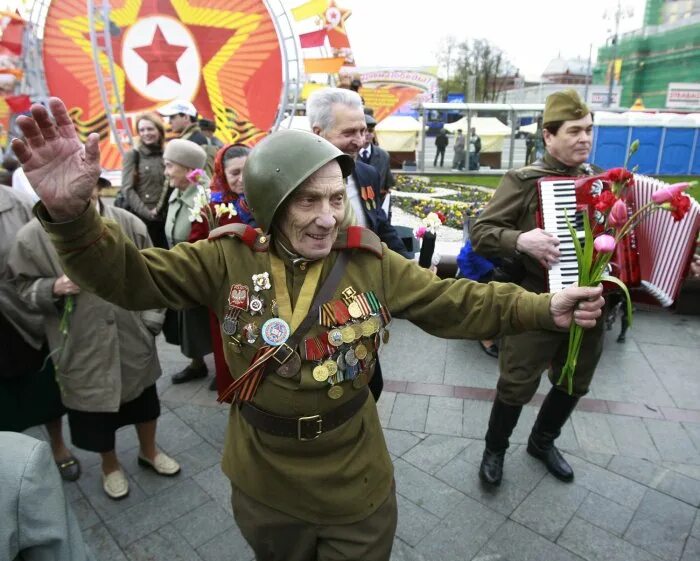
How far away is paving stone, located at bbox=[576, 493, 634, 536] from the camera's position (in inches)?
104

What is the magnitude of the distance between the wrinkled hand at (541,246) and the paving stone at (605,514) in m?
1.40

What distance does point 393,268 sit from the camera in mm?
1782

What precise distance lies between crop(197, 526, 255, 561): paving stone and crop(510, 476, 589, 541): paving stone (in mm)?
1448

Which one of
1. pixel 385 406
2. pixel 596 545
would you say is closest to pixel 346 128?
pixel 385 406

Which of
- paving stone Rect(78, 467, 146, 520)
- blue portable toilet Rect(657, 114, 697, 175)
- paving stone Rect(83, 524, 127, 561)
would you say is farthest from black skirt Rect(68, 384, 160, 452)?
blue portable toilet Rect(657, 114, 697, 175)

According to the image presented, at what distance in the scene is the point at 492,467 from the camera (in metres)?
2.97

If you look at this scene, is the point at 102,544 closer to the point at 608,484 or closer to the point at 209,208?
the point at 209,208

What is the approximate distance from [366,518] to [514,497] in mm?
1502

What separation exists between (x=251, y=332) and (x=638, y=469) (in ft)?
9.08

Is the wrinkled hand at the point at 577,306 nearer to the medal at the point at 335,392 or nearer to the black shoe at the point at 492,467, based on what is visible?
the medal at the point at 335,392

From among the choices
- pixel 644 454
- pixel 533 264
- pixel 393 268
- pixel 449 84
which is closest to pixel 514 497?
pixel 644 454

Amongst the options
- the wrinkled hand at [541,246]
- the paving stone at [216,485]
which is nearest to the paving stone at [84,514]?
the paving stone at [216,485]

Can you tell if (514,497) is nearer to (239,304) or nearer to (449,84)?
(239,304)

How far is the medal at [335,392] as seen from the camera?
5.34 feet
